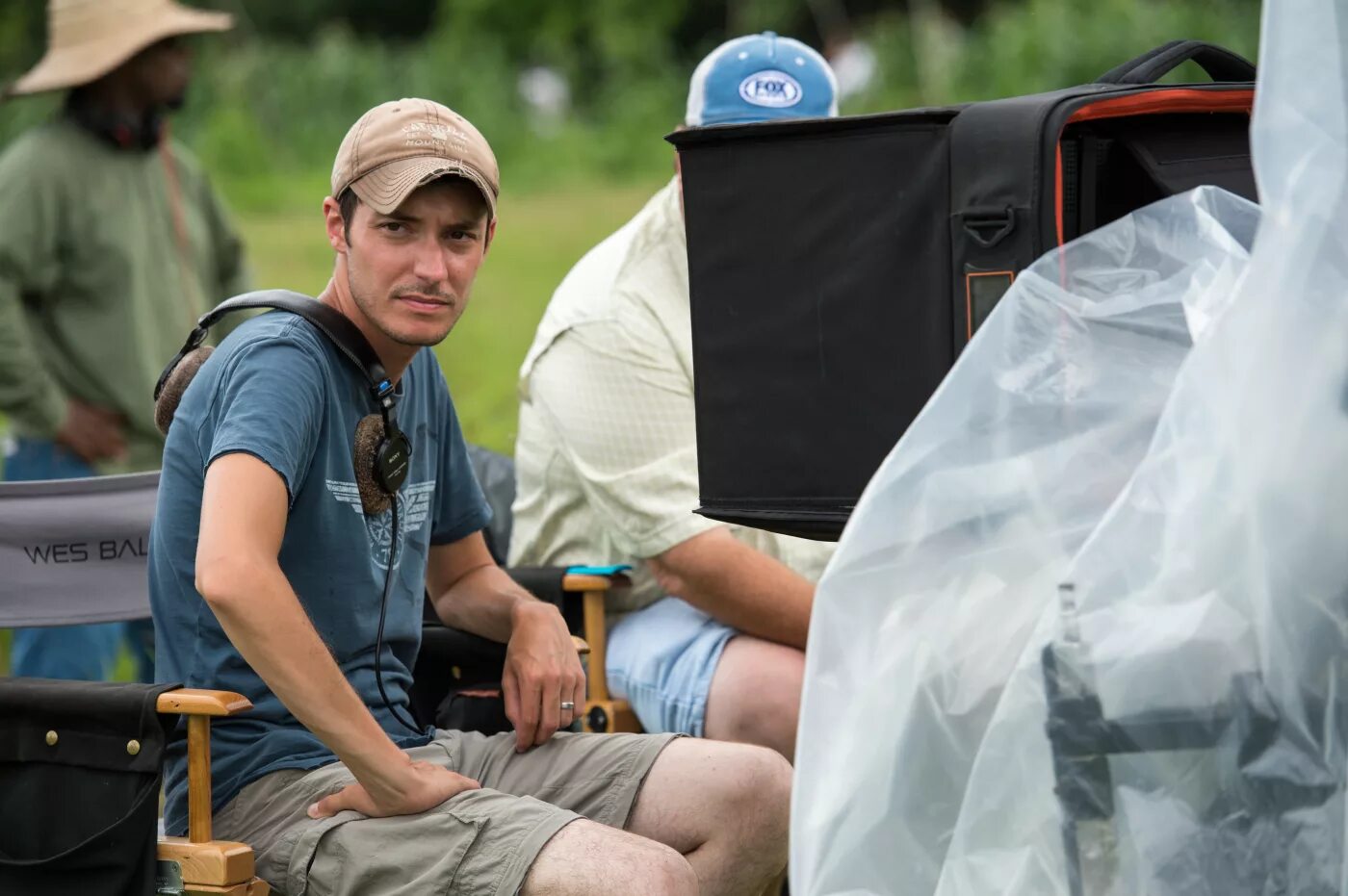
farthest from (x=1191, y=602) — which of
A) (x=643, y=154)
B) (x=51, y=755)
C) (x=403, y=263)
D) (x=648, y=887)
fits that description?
(x=643, y=154)

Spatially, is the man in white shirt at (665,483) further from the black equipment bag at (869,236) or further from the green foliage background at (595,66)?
the green foliage background at (595,66)

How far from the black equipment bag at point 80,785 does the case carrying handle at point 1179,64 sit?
1.41m

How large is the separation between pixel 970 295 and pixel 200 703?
1057 millimetres

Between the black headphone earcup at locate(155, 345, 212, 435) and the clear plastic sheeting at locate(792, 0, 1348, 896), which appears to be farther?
the black headphone earcup at locate(155, 345, 212, 435)

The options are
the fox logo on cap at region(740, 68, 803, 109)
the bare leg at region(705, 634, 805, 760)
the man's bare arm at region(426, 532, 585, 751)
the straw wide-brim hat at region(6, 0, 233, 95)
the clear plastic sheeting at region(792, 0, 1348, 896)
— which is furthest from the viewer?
the straw wide-brim hat at region(6, 0, 233, 95)

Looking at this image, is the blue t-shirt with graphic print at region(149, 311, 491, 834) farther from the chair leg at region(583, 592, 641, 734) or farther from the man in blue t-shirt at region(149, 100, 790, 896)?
the chair leg at region(583, 592, 641, 734)

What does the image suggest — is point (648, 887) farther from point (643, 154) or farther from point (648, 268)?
point (643, 154)

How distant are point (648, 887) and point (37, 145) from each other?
3016 mm

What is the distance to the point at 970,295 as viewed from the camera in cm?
204

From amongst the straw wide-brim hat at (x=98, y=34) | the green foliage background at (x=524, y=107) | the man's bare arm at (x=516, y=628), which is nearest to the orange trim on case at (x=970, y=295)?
the man's bare arm at (x=516, y=628)

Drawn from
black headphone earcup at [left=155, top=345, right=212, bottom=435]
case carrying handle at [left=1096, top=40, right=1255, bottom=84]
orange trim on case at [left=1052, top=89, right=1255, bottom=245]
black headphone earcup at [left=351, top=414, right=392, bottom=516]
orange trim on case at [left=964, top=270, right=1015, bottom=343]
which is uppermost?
case carrying handle at [left=1096, top=40, right=1255, bottom=84]

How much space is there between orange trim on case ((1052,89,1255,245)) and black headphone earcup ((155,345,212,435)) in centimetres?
125

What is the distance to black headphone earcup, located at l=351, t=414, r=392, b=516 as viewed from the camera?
2480 mm

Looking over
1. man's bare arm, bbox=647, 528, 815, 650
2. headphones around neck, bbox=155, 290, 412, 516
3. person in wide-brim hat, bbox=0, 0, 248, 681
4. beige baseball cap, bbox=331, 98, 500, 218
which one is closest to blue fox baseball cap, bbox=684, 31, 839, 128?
man's bare arm, bbox=647, 528, 815, 650
